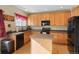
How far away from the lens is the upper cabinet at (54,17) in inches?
227

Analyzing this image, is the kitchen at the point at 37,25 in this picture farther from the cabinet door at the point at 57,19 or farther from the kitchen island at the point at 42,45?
the kitchen island at the point at 42,45

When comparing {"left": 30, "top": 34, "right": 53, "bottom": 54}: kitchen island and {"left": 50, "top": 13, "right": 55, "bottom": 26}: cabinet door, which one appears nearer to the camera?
{"left": 30, "top": 34, "right": 53, "bottom": 54}: kitchen island

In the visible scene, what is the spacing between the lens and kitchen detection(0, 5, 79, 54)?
4355 mm

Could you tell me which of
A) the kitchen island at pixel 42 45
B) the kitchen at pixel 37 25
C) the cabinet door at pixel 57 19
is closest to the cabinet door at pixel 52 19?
the kitchen at pixel 37 25

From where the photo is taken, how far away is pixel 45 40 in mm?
2750

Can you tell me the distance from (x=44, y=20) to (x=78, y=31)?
10.7 ft

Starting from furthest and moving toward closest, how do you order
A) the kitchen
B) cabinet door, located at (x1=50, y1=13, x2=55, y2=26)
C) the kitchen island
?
1. cabinet door, located at (x1=50, y1=13, x2=55, y2=26)
2. the kitchen
3. the kitchen island

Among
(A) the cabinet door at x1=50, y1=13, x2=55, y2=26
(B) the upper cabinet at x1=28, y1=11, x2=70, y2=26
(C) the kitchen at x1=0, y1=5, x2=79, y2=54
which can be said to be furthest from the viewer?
(A) the cabinet door at x1=50, y1=13, x2=55, y2=26

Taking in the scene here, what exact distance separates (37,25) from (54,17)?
1.22 m

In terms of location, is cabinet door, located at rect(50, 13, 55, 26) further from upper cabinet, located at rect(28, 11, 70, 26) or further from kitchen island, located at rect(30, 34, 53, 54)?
kitchen island, located at rect(30, 34, 53, 54)

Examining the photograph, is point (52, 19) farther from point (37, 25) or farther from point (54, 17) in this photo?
point (37, 25)

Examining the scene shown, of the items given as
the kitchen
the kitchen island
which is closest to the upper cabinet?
the kitchen
